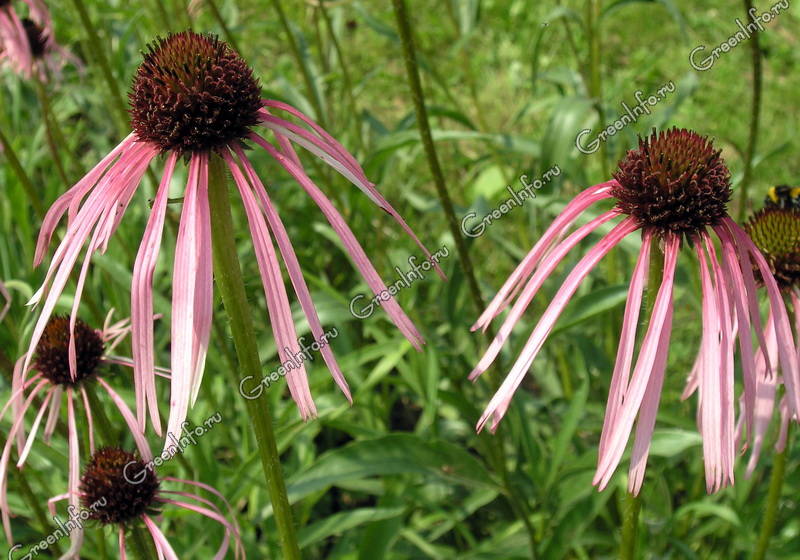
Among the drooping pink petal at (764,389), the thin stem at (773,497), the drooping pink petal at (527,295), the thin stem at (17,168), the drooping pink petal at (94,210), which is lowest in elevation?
the thin stem at (773,497)

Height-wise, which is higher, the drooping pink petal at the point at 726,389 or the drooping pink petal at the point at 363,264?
the drooping pink petal at the point at 363,264

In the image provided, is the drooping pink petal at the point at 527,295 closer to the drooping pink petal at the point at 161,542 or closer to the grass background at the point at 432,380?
the grass background at the point at 432,380

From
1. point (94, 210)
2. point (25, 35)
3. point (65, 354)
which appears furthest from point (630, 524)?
point (25, 35)

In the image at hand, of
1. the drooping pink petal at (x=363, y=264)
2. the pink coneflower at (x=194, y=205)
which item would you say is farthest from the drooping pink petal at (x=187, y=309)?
the drooping pink petal at (x=363, y=264)

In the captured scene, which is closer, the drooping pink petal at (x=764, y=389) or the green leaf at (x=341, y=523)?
the drooping pink petal at (x=764, y=389)

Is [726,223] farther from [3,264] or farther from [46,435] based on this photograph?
[3,264]

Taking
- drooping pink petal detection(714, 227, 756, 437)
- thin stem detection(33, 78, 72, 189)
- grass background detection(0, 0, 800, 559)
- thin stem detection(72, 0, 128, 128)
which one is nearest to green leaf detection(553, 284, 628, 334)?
grass background detection(0, 0, 800, 559)

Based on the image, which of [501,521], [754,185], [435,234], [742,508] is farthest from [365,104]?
[742,508]
